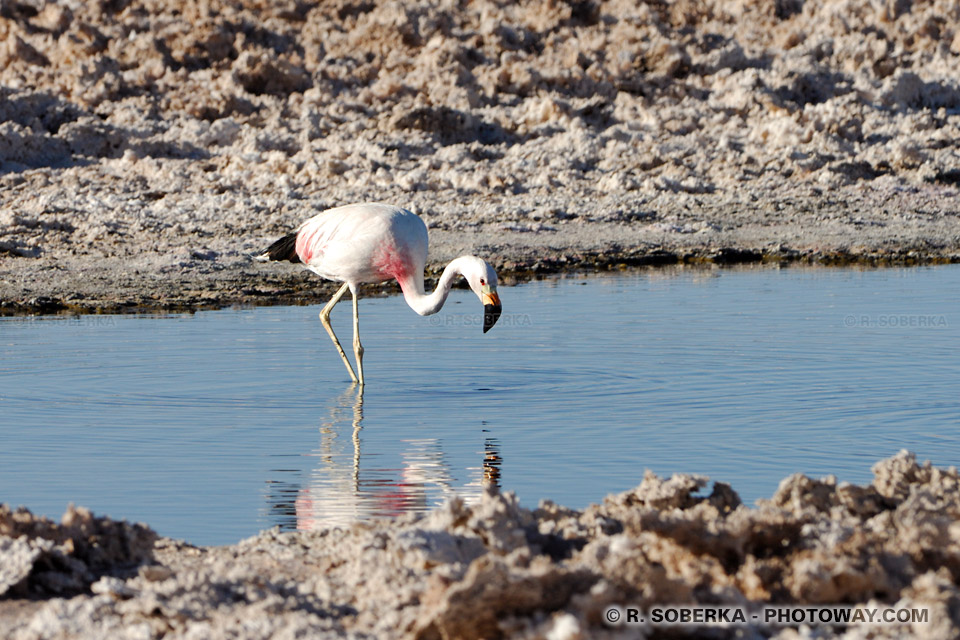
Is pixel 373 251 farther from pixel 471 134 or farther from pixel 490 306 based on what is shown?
pixel 471 134

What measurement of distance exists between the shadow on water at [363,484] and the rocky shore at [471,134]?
18.2 ft

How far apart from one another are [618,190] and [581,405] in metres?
8.66

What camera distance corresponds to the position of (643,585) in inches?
125

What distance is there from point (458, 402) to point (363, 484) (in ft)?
6.32

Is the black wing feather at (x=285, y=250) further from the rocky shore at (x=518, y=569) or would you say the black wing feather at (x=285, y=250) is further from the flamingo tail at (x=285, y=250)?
the rocky shore at (x=518, y=569)

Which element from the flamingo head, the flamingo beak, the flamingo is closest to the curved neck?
the flamingo

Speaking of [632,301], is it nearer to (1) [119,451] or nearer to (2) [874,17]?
(1) [119,451]

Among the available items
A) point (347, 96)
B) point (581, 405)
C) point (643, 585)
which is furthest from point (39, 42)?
point (643, 585)

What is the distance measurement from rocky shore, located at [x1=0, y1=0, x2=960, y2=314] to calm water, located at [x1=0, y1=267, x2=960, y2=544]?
7.42ft

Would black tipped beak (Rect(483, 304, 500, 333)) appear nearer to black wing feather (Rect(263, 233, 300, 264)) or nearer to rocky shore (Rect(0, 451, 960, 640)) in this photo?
black wing feather (Rect(263, 233, 300, 264))

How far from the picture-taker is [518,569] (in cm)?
321

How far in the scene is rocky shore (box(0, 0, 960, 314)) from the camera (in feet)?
45.0

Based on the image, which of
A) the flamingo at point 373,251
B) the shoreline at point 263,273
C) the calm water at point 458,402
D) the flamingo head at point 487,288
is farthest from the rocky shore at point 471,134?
the flamingo head at point 487,288

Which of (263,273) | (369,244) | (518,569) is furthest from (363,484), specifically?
(263,273)
